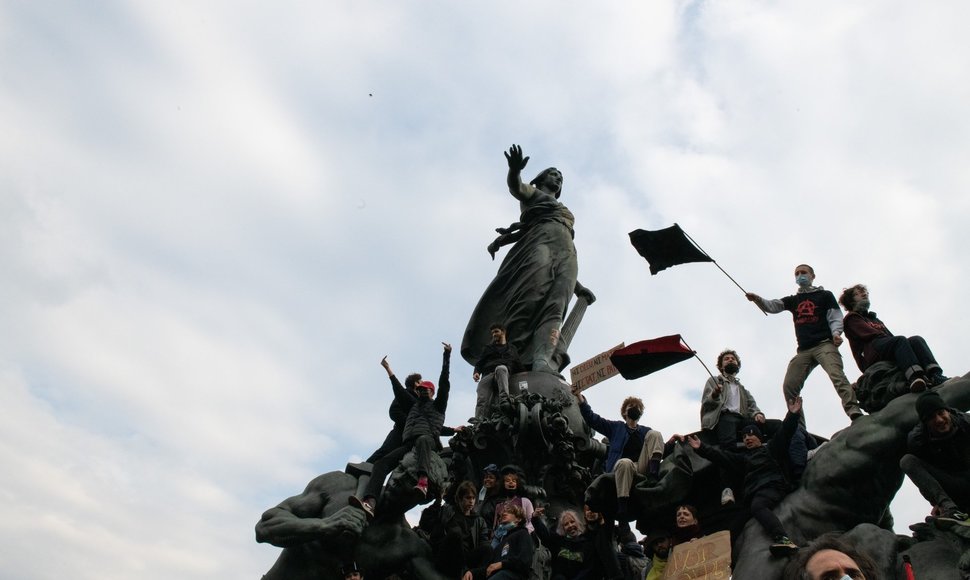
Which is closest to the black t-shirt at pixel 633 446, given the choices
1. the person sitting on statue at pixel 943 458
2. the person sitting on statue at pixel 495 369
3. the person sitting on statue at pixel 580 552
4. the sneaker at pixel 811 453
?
the person sitting on statue at pixel 580 552

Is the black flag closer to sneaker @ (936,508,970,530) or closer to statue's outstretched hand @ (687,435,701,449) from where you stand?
statue's outstretched hand @ (687,435,701,449)

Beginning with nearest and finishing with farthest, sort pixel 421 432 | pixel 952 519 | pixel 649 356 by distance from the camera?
pixel 952 519, pixel 649 356, pixel 421 432

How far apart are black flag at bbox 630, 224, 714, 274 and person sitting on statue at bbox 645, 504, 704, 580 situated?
481cm

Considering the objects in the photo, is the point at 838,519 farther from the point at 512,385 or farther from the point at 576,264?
the point at 576,264

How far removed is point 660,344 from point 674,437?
3.15m

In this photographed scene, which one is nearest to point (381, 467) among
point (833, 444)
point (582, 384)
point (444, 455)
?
point (444, 455)

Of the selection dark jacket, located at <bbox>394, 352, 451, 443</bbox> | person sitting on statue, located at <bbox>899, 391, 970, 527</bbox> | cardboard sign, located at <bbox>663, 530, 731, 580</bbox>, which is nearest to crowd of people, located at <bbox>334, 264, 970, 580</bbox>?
person sitting on statue, located at <bbox>899, 391, 970, 527</bbox>

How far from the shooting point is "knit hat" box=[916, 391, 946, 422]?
8180mm

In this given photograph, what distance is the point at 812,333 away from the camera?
37.1ft

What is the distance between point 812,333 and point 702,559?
3.47 meters

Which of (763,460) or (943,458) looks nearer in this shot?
(943,458)

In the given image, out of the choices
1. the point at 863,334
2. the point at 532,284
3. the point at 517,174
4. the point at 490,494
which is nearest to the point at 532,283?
the point at 532,284

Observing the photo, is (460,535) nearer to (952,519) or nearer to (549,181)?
(952,519)

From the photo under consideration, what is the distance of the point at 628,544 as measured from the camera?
10984 millimetres
